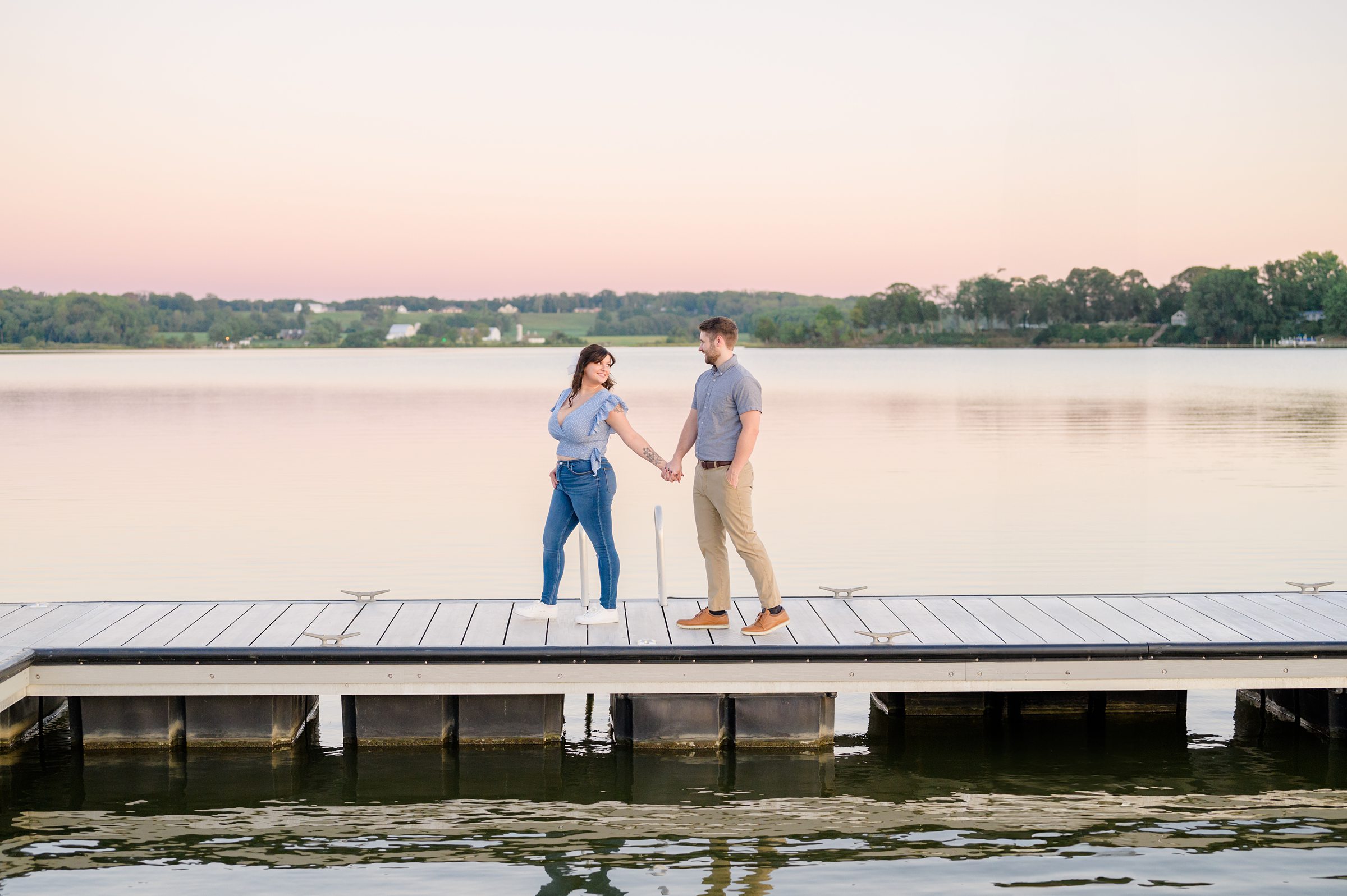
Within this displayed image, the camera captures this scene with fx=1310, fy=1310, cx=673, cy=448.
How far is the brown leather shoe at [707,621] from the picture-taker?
25.2ft

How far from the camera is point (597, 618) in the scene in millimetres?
7805

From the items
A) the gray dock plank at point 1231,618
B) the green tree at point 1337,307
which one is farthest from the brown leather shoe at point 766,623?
the green tree at point 1337,307

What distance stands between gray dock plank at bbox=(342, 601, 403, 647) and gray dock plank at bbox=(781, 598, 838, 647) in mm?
2407

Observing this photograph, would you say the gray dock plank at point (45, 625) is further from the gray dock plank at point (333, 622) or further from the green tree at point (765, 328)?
the green tree at point (765, 328)

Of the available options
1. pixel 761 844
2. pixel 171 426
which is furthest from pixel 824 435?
pixel 761 844

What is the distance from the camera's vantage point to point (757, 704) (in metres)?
7.74

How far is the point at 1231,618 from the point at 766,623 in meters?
2.97

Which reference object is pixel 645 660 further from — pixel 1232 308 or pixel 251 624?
pixel 1232 308

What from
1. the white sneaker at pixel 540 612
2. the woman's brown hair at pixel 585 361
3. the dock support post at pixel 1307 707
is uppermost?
the woman's brown hair at pixel 585 361

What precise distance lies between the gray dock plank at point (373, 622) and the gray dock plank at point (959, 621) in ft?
11.0

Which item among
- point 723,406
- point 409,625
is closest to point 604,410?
point 723,406

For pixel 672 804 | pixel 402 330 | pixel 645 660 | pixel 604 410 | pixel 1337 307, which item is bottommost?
pixel 672 804

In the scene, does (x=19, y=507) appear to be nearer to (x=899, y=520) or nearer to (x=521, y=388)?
(x=899, y=520)

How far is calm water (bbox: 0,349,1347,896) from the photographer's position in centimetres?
630
